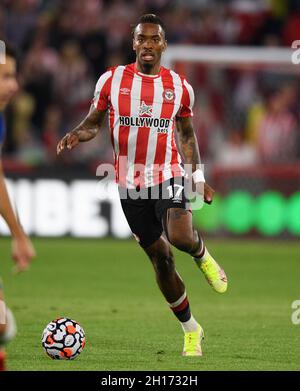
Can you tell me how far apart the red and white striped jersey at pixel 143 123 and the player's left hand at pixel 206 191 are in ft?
0.86

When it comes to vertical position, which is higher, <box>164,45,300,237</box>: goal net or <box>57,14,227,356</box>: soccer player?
<box>164,45,300,237</box>: goal net

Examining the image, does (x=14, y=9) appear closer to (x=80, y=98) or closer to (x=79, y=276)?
(x=80, y=98)

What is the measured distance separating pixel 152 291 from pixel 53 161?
6.08 meters

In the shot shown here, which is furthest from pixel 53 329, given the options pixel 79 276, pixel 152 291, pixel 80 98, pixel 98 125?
pixel 80 98

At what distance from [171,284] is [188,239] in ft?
1.39

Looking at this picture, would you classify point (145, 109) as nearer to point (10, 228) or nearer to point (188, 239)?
point (188, 239)

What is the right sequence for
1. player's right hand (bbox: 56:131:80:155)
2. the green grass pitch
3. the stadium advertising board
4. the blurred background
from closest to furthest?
the green grass pitch, player's right hand (bbox: 56:131:80:155), the stadium advertising board, the blurred background

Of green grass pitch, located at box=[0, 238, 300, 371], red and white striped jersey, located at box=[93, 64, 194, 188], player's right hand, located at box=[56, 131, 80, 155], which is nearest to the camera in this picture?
green grass pitch, located at box=[0, 238, 300, 371]

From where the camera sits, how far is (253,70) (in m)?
21.6

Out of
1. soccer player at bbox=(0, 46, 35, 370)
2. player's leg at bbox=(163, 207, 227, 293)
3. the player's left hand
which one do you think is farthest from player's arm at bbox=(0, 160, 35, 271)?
the player's left hand

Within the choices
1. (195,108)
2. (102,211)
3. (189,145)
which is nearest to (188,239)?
(189,145)

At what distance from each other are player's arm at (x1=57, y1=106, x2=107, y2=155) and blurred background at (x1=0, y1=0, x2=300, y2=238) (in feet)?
29.3

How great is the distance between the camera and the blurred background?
61.6ft

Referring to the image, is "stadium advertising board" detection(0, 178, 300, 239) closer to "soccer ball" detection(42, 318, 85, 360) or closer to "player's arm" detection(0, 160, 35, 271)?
"soccer ball" detection(42, 318, 85, 360)
